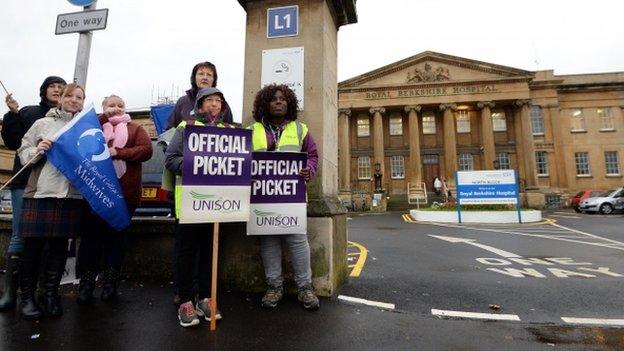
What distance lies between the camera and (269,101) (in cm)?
360

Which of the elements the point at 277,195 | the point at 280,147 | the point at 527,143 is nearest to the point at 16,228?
the point at 277,195

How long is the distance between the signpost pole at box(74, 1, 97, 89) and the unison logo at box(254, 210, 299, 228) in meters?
2.83

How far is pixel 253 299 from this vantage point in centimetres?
361

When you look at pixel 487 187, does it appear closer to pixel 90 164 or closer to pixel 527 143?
pixel 90 164

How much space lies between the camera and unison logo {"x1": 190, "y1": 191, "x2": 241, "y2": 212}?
115 inches

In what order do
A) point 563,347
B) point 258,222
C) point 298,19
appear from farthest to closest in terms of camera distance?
1. point 298,19
2. point 258,222
3. point 563,347

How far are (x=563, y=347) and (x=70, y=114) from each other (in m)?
4.74

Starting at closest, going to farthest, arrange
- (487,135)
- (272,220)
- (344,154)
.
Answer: (272,220) < (487,135) < (344,154)

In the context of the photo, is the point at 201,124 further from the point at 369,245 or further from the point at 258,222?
the point at 369,245

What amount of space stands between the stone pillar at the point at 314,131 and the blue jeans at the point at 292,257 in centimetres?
32

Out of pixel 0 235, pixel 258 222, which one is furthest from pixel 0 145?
pixel 258 222

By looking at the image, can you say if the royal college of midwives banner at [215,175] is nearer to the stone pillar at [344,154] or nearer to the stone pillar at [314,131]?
the stone pillar at [314,131]

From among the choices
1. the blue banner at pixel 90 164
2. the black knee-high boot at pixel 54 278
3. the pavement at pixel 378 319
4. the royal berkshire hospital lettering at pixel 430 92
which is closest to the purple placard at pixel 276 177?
the pavement at pixel 378 319

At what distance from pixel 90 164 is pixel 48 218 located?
23.1 inches
